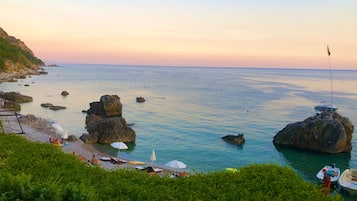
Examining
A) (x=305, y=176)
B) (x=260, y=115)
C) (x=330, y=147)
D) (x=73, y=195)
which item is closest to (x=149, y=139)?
(x=305, y=176)

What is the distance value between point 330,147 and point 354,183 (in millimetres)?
12870

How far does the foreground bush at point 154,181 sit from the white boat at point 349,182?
1807 cm

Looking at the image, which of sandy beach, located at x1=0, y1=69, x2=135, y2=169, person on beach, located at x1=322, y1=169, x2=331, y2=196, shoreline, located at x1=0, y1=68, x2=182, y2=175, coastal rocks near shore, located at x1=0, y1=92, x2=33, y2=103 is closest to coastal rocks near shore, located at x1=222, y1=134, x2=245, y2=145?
shoreline, located at x1=0, y1=68, x2=182, y2=175

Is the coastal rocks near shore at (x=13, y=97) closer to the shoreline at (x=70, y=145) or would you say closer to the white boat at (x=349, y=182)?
the shoreline at (x=70, y=145)

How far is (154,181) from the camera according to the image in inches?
428

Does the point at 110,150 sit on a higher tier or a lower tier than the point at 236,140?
lower

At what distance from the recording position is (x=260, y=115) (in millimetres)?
64938

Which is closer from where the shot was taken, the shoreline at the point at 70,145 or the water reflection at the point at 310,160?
the shoreline at the point at 70,145

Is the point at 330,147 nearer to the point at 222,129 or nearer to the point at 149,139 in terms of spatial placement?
the point at 222,129

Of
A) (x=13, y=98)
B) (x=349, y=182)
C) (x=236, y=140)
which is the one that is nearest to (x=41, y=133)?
(x=236, y=140)

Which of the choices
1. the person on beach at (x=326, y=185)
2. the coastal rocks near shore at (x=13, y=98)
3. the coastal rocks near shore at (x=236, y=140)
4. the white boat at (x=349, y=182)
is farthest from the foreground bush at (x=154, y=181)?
the coastal rocks near shore at (x=13, y=98)

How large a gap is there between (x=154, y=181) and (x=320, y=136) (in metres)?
34.3

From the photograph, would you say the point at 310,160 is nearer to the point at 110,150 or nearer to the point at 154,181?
the point at 110,150

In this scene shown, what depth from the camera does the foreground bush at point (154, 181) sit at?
30.7 ft
